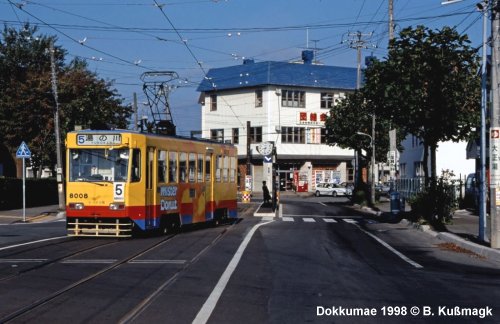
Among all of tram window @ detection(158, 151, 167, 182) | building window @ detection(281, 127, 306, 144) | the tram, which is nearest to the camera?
the tram

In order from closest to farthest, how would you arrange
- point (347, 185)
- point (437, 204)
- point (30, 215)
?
point (437, 204) → point (30, 215) → point (347, 185)

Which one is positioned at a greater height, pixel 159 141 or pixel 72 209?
pixel 159 141

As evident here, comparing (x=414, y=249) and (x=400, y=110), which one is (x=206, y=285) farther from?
(x=400, y=110)

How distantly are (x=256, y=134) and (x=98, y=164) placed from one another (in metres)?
56.8

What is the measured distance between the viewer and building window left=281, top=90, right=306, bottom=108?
2987 inches

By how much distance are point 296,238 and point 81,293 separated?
1153 centimetres

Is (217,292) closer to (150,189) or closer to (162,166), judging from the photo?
(150,189)

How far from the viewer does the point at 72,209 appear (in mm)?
19516

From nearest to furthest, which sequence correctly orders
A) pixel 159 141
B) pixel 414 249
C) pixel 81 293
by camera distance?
pixel 81 293
pixel 414 249
pixel 159 141

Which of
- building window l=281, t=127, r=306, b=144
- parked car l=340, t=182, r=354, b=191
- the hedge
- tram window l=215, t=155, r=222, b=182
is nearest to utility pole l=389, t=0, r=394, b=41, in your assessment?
tram window l=215, t=155, r=222, b=182

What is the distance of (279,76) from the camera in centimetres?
7531

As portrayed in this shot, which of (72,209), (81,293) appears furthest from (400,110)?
(81,293)

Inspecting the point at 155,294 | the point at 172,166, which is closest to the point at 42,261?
the point at 155,294

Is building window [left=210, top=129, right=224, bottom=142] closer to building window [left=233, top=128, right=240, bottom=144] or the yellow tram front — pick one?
building window [left=233, top=128, right=240, bottom=144]
